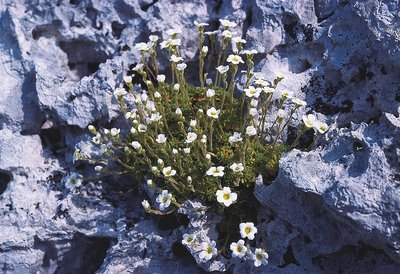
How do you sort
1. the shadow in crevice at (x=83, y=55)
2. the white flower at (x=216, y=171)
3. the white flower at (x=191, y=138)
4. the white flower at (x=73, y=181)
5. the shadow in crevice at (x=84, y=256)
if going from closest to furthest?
1. the white flower at (x=216, y=171)
2. the white flower at (x=191, y=138)
3. the white flower at (x=73, y=181)
4. the shadow in crevice at (x=84, y=256)
5. the shadow in crevice at (x=83, y=55)

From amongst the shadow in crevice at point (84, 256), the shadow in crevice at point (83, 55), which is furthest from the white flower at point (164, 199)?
the shadow in crevice at point (83, 55)

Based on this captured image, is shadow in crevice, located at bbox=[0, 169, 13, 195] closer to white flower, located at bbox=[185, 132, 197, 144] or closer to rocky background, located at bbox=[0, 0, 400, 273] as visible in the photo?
rocky background, located at bbox=[0, 0, 400, 273]

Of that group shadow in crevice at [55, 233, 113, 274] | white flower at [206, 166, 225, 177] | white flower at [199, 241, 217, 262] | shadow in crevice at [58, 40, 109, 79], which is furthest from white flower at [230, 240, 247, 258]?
shadow in crevice at [58, 40, 109, 79]

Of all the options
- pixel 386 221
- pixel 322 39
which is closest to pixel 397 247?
pixel 386 221

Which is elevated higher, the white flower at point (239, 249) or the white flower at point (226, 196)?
the white flower at point (226, 196)

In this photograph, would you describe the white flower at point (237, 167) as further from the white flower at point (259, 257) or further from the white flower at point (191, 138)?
the white flower at point (259, 257)

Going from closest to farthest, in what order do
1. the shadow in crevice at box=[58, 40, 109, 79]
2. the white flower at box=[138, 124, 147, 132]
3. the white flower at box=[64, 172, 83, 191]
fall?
the white flower at box=[138, 124, 147, 132] < the white flower at box=[64, 172, 83, 191] < the shadow in crevice at box=[58, 40, 109, 79]

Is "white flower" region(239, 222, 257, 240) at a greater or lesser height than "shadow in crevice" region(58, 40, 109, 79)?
lesser

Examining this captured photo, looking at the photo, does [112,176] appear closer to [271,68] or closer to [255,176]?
[255,176]
